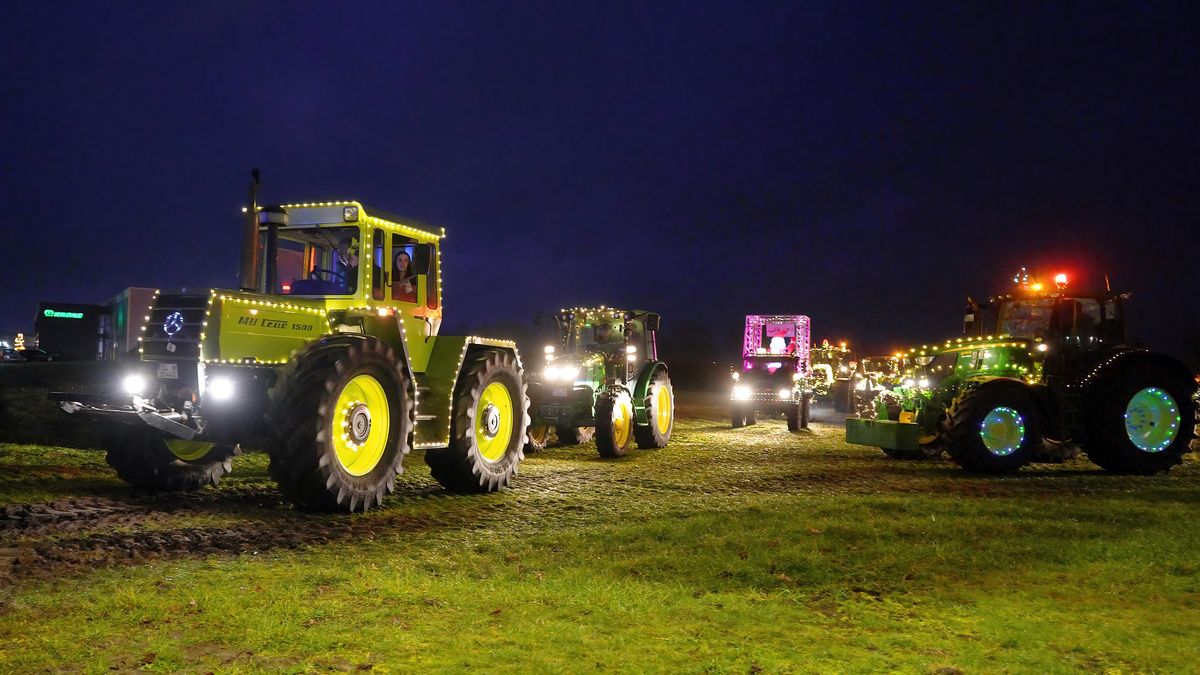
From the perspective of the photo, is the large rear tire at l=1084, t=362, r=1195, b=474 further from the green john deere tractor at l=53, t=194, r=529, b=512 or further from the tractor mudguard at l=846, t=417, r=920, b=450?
the green john deere tractor at l=53, t=194, r=529, b=512

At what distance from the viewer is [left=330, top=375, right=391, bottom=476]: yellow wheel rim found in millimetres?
7953

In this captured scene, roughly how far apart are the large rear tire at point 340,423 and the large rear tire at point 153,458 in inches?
66.4

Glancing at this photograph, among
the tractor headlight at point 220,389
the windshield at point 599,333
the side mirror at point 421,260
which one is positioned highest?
the side mirror at point 421,260

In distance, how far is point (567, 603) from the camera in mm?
5184

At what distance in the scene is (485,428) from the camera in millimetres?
9977

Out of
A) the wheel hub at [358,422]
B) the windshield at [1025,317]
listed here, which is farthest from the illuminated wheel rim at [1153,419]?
the wheel hub at [358,422]

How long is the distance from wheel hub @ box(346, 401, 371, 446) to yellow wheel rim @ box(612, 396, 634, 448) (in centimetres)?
623

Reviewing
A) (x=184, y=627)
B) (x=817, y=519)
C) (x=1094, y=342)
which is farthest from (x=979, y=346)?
(x=184, y=627)

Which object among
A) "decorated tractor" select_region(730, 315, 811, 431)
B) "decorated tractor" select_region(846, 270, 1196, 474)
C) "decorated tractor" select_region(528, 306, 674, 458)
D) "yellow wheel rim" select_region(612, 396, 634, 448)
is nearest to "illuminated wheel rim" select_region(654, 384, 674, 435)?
"decorated tractor" select_region(528, 306, 674, 458)

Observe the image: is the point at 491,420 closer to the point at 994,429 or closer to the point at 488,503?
the point at 488,503

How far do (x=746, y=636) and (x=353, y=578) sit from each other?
2.65m

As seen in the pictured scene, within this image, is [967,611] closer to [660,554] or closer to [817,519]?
[660,554]

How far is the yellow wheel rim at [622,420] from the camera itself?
46.0 feet

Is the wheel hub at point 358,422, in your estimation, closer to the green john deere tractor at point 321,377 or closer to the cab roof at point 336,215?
the green john deere tractor at point 321,377
